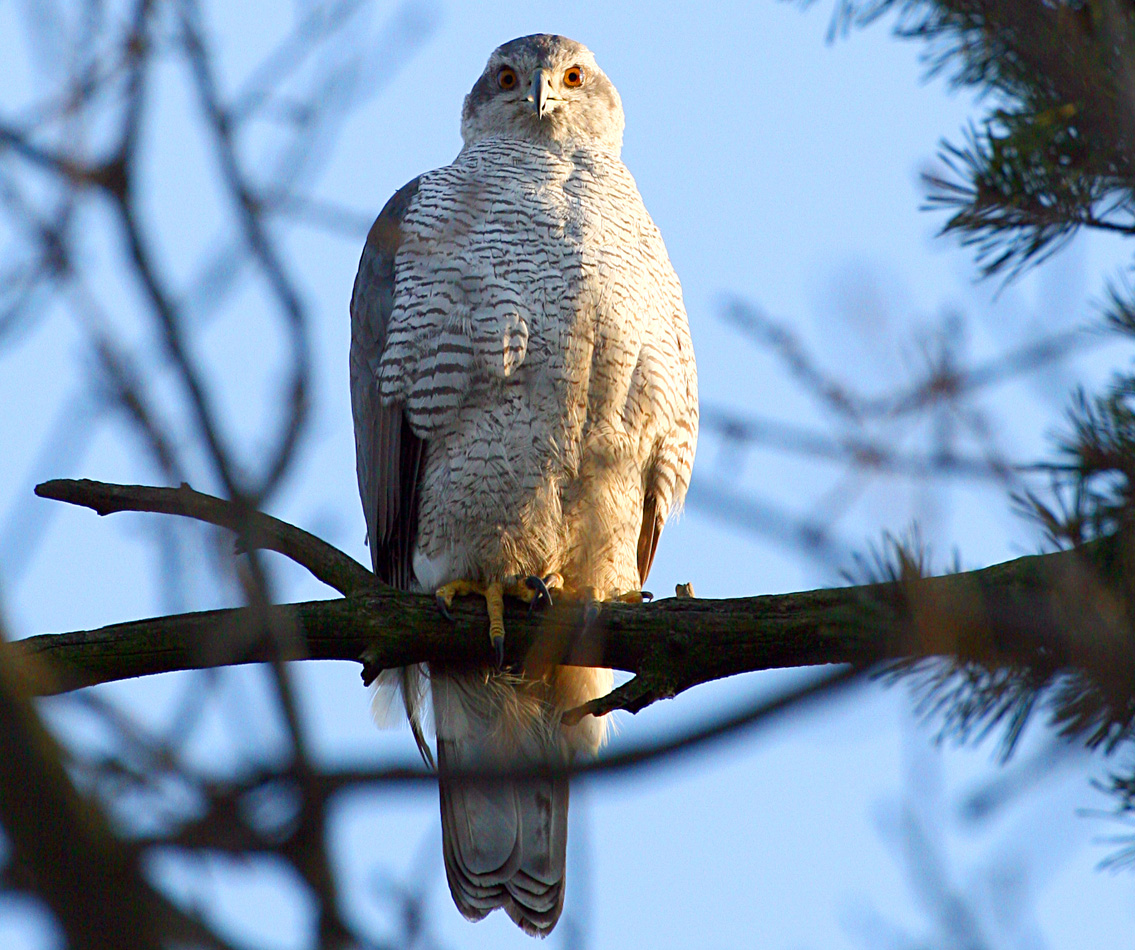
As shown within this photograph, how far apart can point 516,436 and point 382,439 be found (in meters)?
0.61

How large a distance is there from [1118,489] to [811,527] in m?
0.70

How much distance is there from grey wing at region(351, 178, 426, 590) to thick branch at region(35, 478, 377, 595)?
26.7 inches

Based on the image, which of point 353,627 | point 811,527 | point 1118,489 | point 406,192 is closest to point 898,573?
point 811,527

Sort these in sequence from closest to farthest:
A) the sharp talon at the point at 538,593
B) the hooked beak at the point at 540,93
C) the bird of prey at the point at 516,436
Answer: the sharp talon at the point at 538,593 < the bird of prey at the point at 516,436 < the hooked beak at the point at 540,93

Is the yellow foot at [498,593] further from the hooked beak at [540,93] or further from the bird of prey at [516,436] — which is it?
the hooked beak at [540,93]

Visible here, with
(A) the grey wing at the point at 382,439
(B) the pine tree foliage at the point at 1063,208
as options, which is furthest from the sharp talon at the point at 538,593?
(B) the pine tree foliage at the point at 1063,208

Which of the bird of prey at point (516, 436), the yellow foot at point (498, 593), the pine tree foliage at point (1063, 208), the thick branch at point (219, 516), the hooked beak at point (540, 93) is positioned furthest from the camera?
the hooked beak at point (540, 93)

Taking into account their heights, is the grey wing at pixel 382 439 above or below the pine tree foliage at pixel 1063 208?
above

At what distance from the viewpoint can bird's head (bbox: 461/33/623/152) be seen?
5609 millimetres

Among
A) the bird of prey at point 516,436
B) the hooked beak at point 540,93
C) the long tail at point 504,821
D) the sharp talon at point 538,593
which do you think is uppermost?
the hooked beak at point 540,93

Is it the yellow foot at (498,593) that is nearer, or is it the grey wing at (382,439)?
the yellow foot at (498,593)

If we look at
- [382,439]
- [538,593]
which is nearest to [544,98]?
[382,439]

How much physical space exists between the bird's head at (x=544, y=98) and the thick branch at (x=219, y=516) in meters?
2.20

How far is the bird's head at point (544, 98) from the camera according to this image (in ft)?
18.4
